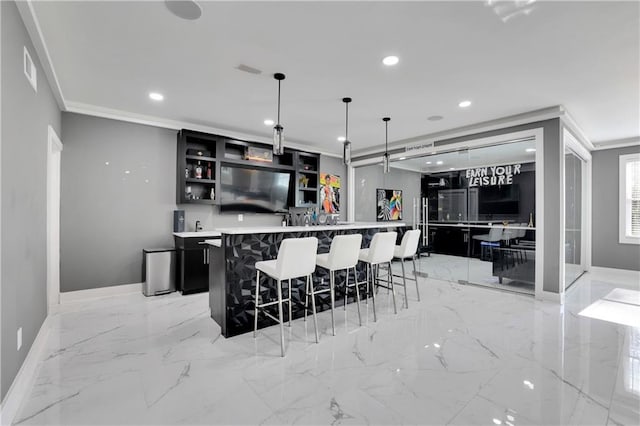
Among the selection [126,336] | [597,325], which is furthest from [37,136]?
[597,325]

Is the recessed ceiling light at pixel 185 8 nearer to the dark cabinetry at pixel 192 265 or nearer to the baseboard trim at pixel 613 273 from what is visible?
the dark cabinetry at pixel 192 265

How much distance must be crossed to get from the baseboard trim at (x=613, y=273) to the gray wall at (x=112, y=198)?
819cm

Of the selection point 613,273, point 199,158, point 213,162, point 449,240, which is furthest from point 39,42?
point 613,273

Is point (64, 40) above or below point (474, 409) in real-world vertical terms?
above

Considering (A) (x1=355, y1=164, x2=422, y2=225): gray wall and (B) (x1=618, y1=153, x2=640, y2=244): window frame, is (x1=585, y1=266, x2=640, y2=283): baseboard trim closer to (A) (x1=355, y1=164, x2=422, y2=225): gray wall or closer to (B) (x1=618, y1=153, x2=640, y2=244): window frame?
(B) (x1=618, y1=153, x2=640, y2=244): window frame

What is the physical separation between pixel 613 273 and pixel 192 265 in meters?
8.17

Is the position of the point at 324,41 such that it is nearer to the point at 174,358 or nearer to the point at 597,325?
the point at 174,358

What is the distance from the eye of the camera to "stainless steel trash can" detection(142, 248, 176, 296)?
4.54 m

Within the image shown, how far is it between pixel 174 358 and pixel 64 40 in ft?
9.72

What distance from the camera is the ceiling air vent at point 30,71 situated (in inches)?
95.3

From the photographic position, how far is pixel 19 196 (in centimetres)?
227

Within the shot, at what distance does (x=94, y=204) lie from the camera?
442 centimetres

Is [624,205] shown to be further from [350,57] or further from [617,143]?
[350,57]

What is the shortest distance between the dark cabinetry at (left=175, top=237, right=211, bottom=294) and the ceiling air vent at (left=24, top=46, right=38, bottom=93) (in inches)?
98.7
